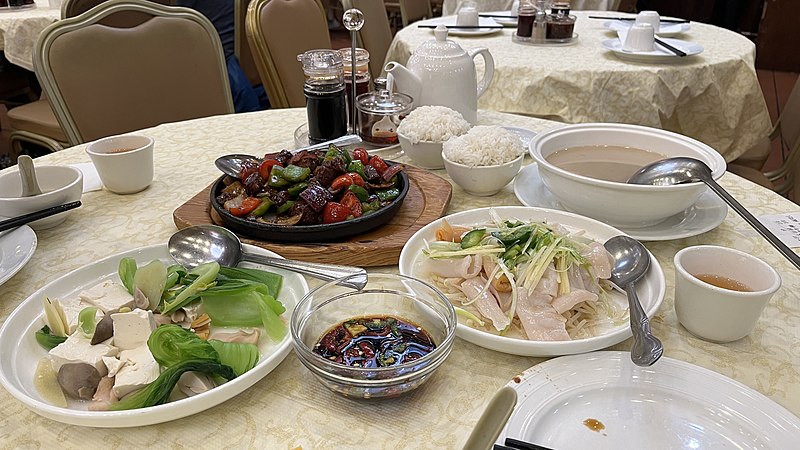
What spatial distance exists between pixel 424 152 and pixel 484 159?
0.74 feet

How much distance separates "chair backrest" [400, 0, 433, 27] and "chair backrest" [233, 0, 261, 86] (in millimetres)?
1164

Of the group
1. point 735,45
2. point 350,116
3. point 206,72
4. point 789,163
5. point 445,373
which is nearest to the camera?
point 445,373

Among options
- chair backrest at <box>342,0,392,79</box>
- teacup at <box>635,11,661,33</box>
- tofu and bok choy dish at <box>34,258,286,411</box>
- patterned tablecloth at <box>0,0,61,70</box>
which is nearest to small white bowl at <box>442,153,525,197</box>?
tofu and bok choy dish at <box>34,258,286,411</box>

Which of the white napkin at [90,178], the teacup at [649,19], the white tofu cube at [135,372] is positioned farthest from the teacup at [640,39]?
the white tofu cube at [135,372]

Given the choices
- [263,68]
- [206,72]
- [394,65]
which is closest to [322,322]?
[394,65]

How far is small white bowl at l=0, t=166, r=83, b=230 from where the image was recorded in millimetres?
1145

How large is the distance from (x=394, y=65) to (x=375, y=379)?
107cm

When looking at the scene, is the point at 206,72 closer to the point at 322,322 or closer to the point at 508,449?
the point at 322,322

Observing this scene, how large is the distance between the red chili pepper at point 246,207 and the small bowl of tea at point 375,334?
13.8 inches

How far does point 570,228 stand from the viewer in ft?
3.65

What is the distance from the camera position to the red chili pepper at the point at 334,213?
3.64 feet

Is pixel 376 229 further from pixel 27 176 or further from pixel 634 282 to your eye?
pixel 27 176

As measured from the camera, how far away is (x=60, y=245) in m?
1.15

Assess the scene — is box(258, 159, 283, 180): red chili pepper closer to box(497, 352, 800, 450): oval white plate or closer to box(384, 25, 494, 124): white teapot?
box(384, 25, 494, 124): white teapot
